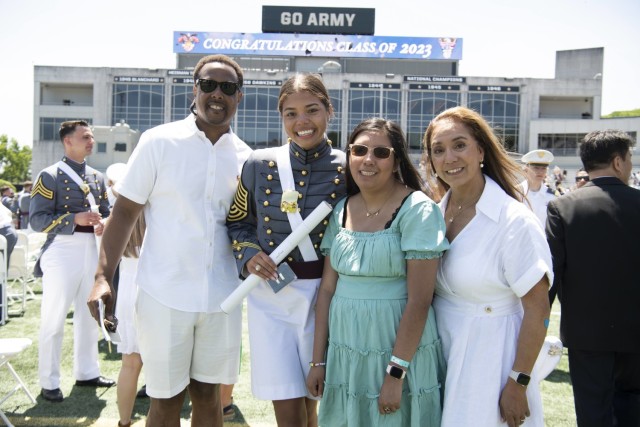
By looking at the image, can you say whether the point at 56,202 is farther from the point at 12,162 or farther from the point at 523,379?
the point at 12,162

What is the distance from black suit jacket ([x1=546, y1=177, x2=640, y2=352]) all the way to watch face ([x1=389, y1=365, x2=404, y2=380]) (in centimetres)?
162

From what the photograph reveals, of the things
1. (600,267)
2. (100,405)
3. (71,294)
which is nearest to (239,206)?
(600,267)

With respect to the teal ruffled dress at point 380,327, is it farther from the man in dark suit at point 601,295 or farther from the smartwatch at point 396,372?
the man in dark suit at point 601,295

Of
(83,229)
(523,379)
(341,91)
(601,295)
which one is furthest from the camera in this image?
(341,91)

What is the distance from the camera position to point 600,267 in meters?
3.63

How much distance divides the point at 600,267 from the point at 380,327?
1.78 metres

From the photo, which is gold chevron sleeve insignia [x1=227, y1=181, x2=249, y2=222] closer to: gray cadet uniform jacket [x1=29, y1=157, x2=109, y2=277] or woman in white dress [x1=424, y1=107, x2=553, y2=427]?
woman in white dress [x1=424, y1=107, x2=553, y2=427]

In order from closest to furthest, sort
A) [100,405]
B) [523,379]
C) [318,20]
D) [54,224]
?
[523,379] → [100,405] → [54,224] → [318,20]

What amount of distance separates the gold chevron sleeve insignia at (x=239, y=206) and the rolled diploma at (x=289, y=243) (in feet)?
1.17

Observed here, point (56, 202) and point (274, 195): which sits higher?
point (274, 195)

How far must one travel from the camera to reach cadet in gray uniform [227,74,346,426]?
3088 millimetres

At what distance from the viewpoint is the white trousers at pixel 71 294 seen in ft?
18.3

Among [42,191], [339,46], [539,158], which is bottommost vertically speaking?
[42,191]

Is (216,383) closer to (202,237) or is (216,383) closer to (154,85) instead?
(202,237)
